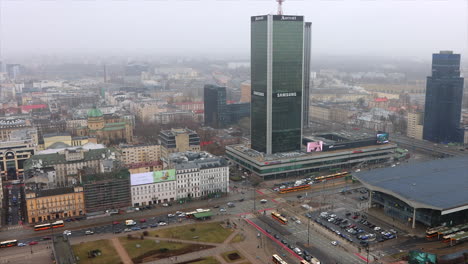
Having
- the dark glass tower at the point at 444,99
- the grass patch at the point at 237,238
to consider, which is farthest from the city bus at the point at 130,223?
the dark glass tower at the point at 444,99

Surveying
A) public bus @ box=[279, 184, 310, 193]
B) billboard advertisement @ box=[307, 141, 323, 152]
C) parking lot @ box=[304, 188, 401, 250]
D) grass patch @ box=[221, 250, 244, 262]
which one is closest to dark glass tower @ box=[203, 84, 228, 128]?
billboard advertisement @ box=[307, 141, 323, 152]

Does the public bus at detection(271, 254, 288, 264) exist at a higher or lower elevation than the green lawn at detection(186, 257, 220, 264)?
higher

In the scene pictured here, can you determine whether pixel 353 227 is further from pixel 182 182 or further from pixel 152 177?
pixel 152 177

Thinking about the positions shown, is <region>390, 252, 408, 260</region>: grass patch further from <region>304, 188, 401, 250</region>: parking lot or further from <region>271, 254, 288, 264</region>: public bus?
<region>271, 254, 288, 264</region>: public bus

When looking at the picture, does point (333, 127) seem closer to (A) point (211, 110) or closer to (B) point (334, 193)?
(A) point (211, 110)

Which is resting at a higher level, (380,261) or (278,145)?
(278,145)

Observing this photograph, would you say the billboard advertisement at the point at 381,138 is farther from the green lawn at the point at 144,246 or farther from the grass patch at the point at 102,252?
the grass patch at the point at 102,252

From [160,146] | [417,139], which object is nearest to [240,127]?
[160,146]
